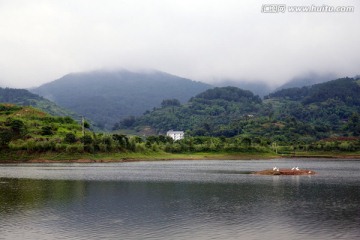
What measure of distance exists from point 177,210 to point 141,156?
106075mm

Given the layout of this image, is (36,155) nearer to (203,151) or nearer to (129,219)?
(203,151)

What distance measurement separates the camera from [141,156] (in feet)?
490

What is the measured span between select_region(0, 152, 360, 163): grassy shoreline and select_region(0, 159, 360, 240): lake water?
200ft

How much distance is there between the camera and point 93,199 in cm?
5200

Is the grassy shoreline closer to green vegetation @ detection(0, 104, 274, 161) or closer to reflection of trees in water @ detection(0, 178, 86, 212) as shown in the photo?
green vegetation @ detection(0, 104, 274, 161)

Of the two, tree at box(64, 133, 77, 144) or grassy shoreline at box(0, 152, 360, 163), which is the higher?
A: tree at box(64, 133, 77, 144)

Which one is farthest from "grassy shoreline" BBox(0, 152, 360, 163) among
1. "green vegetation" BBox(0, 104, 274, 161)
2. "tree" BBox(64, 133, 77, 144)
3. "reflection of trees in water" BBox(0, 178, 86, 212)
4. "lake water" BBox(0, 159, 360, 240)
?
"lake water" BBox(0, 159, 360, 240)

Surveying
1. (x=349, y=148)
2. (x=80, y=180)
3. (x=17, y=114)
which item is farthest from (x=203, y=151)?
(x=80, y=180)

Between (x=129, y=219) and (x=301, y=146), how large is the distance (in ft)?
537

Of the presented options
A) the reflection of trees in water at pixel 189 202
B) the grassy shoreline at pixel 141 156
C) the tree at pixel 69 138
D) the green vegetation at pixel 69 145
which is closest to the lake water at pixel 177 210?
the reflection of trees in water at pixel 189 202

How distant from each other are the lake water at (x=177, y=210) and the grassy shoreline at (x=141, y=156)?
6096 cm

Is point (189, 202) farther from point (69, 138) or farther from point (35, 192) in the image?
point (69, 138)

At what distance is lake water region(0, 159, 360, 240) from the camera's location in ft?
109

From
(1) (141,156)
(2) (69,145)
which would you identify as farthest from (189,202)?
(1) (141,156)
